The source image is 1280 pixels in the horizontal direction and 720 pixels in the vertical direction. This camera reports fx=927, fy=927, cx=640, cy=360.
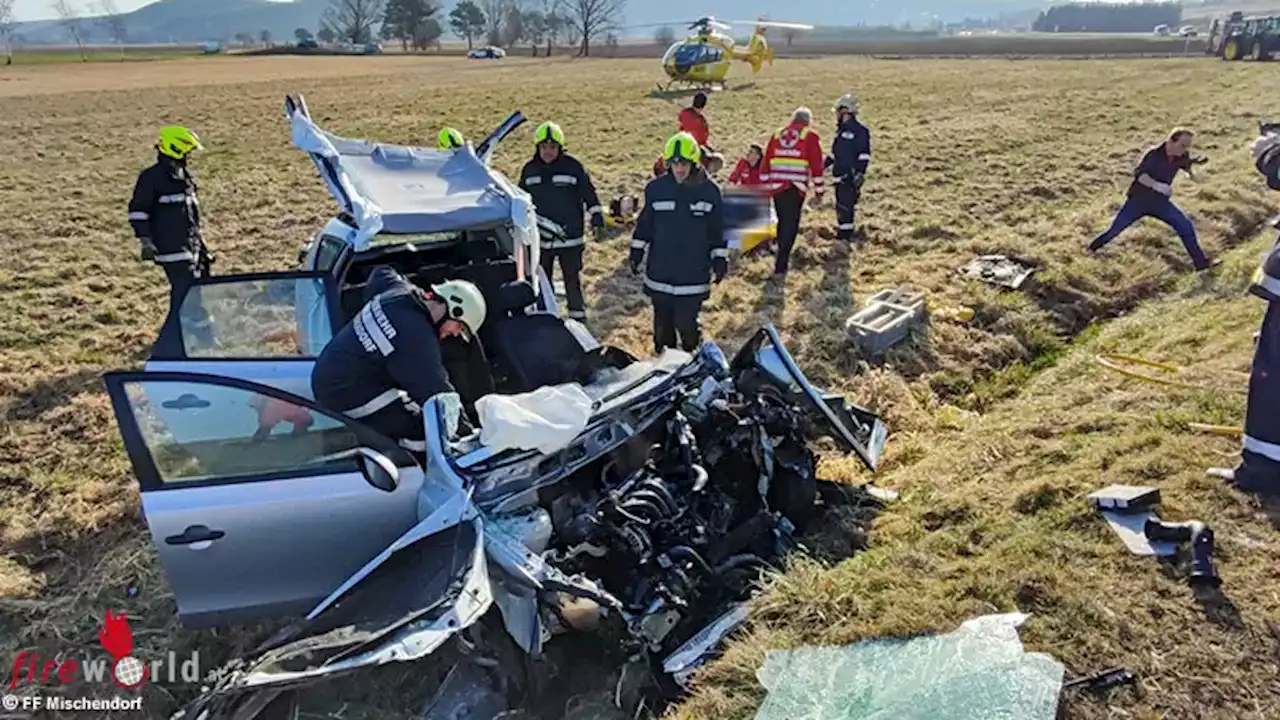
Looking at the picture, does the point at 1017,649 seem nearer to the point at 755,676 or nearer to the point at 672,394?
the point at 755,676

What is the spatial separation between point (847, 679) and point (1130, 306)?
258 inches

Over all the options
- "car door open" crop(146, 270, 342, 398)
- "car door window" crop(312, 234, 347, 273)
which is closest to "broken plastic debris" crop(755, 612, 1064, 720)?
"car door open" crop(146, 270, 342, 398)

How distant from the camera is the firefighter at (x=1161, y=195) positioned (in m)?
8.88

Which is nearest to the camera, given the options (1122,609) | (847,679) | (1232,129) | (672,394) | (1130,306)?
(847,679)

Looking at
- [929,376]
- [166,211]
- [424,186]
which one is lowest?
[929,376]

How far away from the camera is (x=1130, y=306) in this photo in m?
8.54

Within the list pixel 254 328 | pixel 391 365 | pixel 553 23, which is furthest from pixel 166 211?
pixel 553 23

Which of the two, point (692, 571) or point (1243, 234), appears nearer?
point (692, 571)

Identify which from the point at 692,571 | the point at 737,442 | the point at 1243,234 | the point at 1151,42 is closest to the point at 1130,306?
the point at 1243,234

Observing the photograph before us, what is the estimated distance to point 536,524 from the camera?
3658mm

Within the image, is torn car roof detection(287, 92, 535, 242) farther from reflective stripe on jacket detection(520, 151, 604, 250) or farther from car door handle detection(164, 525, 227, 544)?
car door handle detection(164, 525, 227, 544)

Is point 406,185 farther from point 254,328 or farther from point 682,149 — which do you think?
point 682,149

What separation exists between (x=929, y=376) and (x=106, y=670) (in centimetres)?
554

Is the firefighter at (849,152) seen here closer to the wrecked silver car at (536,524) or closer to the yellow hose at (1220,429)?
the yellow hose at (1220,429)
